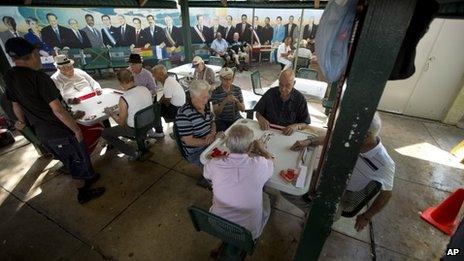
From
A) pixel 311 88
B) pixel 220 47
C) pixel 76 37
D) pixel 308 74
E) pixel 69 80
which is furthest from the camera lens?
pixel 220 47

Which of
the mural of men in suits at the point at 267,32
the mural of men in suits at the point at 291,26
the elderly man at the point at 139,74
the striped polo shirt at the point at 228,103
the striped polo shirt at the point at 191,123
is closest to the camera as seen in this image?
the striped polo shirt at the point at 191,123

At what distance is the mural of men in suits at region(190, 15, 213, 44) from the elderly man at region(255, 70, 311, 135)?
9093mm

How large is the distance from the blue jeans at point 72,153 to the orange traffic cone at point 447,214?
15.1 ft

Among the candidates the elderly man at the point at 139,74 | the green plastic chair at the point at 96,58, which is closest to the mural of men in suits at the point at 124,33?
the green plastic chair at the point at 96,58

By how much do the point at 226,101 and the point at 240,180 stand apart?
2079mm

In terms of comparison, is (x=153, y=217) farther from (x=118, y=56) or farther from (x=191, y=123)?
(x=118, y=56)

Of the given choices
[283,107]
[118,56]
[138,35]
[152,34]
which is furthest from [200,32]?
[283,107]

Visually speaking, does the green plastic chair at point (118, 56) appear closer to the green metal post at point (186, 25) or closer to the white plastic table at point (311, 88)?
the green metal post at point (186, 25)

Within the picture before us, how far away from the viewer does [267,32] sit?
12055 mm

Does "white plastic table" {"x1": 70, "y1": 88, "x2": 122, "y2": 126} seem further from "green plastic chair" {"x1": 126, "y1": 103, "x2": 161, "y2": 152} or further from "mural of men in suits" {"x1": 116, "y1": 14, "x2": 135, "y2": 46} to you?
"mural of men in suits" {"x1": 116, "y1": 14, "x2": 135, "y2": 46}

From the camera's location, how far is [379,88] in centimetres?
121

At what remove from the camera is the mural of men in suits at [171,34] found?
10.4 m

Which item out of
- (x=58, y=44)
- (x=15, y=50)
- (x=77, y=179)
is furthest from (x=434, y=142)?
(x=58, y=44)

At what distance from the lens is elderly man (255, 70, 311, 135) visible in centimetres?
321
